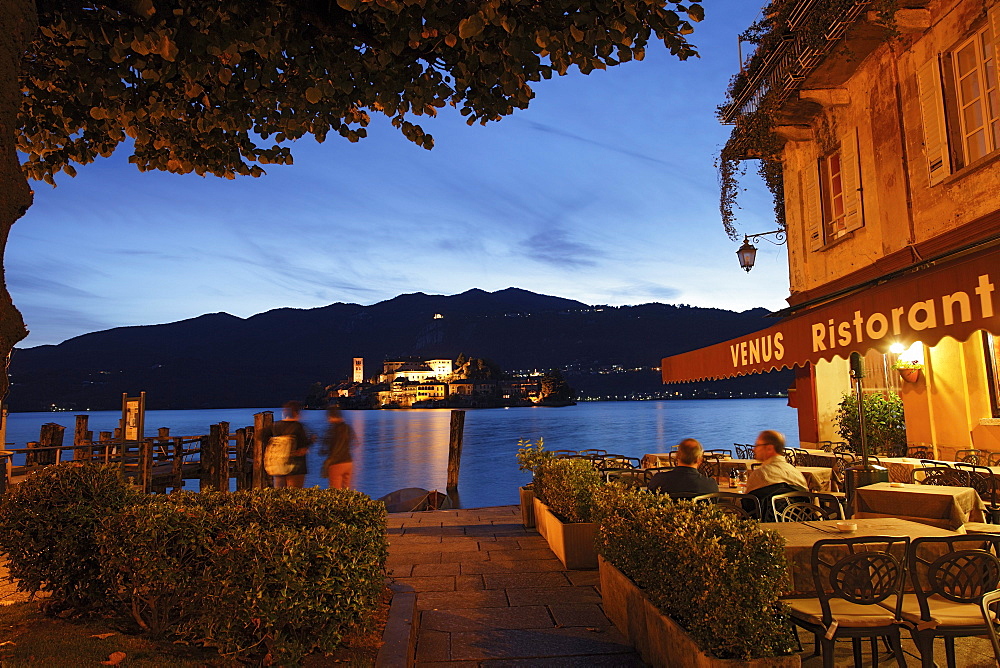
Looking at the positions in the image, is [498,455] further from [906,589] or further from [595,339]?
[595,339]

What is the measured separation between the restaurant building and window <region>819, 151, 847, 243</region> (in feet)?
0.08

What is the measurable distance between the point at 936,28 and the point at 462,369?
6209 inches

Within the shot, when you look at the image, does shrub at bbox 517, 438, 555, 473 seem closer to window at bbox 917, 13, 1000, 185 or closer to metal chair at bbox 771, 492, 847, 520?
metal chair at bbox 771, 492, 847, 520

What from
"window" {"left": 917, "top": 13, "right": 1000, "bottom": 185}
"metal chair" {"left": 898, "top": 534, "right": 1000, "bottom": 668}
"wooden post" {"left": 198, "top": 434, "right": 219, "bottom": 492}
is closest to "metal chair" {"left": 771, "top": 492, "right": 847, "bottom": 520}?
"metal chair" {"left": 898, "top": 534, "right": 1000, "bottom": 668}

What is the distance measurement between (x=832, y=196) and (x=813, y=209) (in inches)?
19.9

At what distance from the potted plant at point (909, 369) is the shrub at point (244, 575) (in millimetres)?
9126

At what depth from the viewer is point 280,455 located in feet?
26.0

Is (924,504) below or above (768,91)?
below

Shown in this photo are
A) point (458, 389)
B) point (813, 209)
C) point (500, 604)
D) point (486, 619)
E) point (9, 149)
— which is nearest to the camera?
point (9, 149)

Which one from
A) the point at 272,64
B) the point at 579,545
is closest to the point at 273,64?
the point at 272,64

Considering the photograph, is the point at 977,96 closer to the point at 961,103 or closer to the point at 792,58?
the point at 961,103

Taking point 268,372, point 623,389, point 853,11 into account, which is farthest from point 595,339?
point 853,11

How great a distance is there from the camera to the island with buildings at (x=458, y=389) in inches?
6102

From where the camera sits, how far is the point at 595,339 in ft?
557
